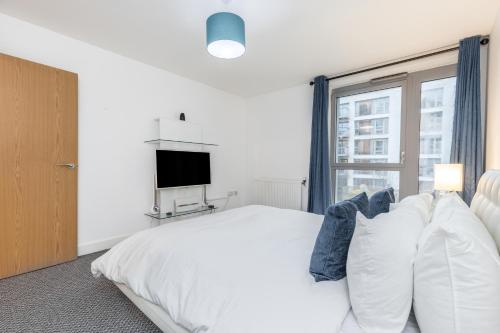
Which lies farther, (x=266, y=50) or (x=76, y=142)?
(x=266, y=50)

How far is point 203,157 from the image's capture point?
3.87 m

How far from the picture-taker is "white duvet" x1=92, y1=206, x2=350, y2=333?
941mm

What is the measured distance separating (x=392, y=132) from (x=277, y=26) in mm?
2102

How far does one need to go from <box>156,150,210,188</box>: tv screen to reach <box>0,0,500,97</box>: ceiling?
4.12 ft

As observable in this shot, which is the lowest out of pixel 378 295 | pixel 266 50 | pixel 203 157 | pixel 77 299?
pixel 77 299

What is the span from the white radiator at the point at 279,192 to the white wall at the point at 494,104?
2276mm

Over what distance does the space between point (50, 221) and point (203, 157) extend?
2.02 meters

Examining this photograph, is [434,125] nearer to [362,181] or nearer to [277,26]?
[362,181]

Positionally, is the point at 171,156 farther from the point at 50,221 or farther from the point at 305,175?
the point at 305,175

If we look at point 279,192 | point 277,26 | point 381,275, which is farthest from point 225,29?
point 279,192

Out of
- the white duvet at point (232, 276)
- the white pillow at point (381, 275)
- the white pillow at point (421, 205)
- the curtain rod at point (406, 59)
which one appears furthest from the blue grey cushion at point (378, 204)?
the curtain rod at point (406, 59)

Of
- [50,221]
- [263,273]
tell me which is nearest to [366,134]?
[263,273]

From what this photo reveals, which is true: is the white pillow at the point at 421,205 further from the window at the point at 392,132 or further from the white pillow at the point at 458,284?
the window at the point at 392,132

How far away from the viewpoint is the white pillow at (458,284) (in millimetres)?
717
